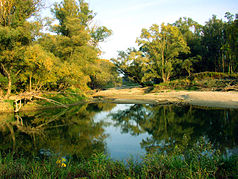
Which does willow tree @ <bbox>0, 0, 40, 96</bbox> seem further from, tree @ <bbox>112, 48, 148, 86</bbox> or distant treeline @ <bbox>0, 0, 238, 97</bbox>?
tree @ <bbox>112, 48, 148, 86</bbox>

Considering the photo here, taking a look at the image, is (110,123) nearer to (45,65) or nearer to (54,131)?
(54,131)

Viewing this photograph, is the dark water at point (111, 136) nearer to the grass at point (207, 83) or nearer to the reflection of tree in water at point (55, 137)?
the reflection of tree in water at point (55, 137)

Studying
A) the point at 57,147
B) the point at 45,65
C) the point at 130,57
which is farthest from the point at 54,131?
the point at 130,57

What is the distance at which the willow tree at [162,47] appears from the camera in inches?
1481

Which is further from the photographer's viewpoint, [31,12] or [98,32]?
[98,32]

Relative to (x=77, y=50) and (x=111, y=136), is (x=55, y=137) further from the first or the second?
(x=77, y=50)

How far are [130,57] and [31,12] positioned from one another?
23910mm

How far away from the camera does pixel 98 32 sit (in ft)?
126

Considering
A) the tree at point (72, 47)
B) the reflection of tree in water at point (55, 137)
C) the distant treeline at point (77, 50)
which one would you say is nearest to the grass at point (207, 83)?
the distant treeline at point (77, 50)

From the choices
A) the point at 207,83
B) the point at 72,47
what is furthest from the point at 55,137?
the point at 207,83

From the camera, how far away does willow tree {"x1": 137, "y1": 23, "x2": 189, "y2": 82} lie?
3762 centimetres

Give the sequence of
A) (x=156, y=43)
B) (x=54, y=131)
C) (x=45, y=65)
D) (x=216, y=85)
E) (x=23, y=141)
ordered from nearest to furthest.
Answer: (x=23, y=141)
(x=54, y=131)
(x=45, y=65)
(x=216, y=85)
(x=156, y=43)

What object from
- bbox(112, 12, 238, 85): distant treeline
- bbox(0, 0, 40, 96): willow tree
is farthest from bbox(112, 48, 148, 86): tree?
bbox(0, 0, 40, 96): willow tree

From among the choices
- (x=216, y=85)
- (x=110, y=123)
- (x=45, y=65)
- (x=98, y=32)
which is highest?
(x=98, y=32)
